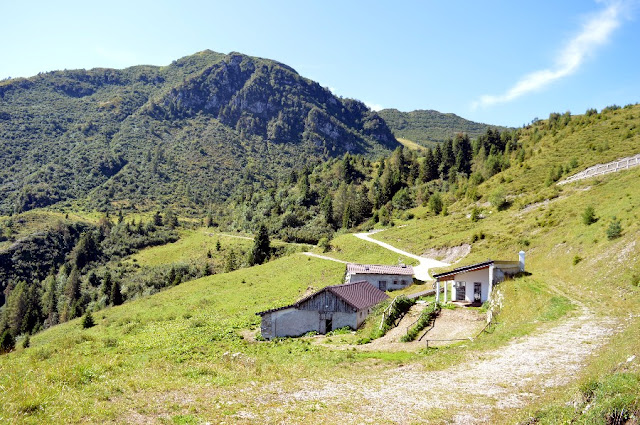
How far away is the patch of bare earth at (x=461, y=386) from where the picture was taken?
11.5 meters

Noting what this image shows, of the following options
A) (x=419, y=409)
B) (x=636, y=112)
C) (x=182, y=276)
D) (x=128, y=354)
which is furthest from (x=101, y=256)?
(x=636, y=112)

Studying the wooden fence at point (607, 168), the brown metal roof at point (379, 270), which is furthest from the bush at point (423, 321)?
the wooden fence at point (607, 168)

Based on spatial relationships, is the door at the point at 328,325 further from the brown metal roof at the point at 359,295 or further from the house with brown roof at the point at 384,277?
the house with brown roof at the point at 384,277

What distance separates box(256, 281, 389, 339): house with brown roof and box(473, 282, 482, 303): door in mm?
9673

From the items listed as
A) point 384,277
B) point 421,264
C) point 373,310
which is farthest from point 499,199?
point 373,310

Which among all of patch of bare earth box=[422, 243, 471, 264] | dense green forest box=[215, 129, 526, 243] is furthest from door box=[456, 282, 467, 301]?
dense green forest box=[215, 129, 526, 243]

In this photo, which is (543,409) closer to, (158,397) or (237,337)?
(158,397)

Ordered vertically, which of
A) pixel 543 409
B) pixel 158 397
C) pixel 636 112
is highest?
pixel 636 112

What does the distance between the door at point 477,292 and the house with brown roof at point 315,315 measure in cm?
967

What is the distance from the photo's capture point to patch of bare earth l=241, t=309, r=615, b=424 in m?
11.5

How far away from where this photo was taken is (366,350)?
2325 centimetres

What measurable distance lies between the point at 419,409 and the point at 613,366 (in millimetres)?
5998

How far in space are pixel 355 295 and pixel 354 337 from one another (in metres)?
6.54

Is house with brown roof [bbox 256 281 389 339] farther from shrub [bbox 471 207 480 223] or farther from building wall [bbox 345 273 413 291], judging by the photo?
shrub [bbox 471 207 480 223]
